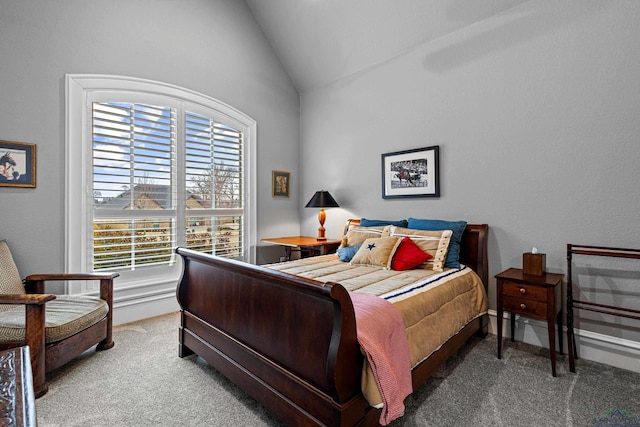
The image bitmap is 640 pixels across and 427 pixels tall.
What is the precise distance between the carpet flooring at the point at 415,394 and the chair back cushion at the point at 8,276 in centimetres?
71

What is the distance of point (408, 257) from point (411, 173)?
119 cm

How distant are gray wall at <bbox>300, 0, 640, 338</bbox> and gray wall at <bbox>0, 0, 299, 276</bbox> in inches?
65.3

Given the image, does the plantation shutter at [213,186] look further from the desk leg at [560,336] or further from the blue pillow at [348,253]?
the desk leg at [560,336]

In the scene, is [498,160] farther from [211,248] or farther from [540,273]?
[211,248]

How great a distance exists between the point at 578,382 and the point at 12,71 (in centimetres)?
497

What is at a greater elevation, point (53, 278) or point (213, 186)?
point (213, 186)

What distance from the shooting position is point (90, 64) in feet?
9.96

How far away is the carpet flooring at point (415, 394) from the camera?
1.76 m

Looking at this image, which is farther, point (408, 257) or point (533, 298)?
point (408, 257)

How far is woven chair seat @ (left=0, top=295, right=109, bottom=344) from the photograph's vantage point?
1.97 m

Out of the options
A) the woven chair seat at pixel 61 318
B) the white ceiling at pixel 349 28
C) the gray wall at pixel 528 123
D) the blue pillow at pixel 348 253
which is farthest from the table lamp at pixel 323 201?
the woven chair seat at pixel 61 318

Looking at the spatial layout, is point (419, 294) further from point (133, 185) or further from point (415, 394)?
point (133, 185)

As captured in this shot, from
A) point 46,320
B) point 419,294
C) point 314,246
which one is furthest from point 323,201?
point 46,320

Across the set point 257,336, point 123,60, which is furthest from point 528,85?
point 123,60
